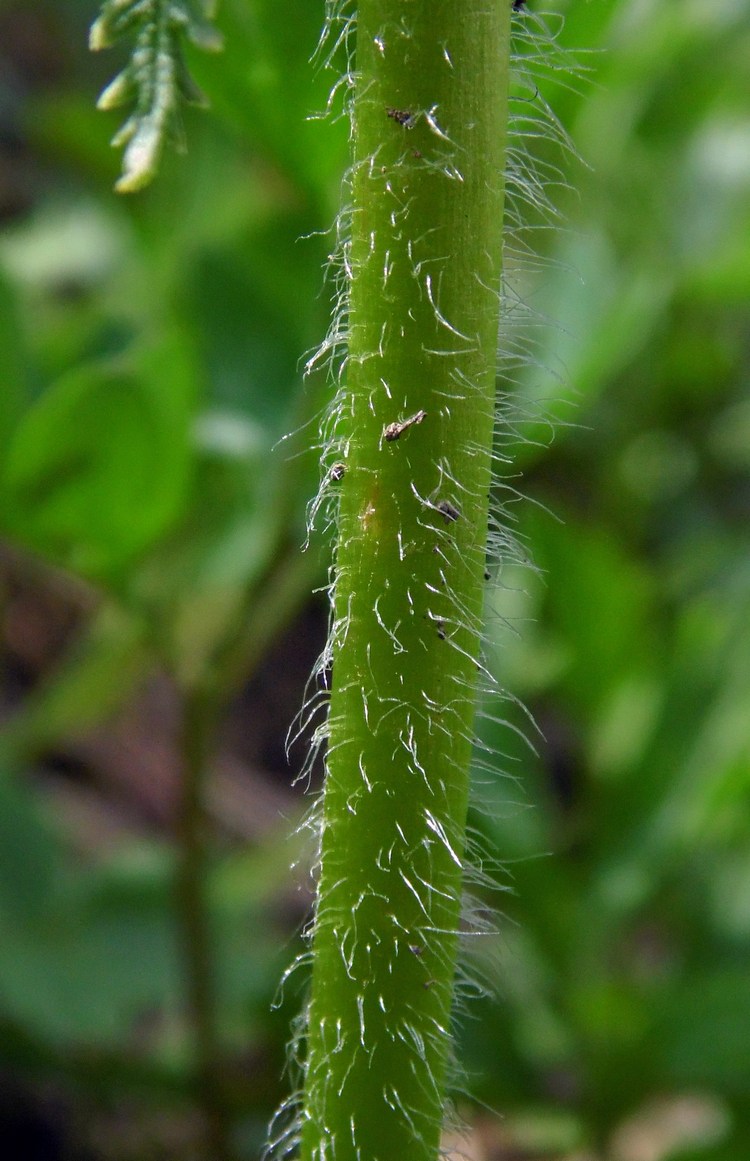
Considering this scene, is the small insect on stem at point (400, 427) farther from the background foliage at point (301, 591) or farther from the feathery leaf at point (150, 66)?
the background foliage at point (301, 591)

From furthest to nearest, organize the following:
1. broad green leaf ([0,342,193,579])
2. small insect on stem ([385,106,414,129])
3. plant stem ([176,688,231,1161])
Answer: plant stem ([176,688,231,1161])
broad green leaf ([0,342,193,579])
small insect on stem ([385,106,414,129])

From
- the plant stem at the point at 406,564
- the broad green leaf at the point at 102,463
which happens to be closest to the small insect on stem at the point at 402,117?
the plant stem at the point at 406,564

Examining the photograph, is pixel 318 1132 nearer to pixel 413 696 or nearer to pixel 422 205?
pixel 413 696

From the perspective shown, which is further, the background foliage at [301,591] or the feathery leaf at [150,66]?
the background foliage at [301,591]

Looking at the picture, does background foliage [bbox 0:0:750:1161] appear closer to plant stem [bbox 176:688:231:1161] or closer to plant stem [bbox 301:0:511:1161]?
plant stem [bbox 176:688:231:1161]

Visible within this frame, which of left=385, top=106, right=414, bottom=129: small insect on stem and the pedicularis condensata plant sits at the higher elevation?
left=385, top=106, right=414, bottom=129: small insect on stem

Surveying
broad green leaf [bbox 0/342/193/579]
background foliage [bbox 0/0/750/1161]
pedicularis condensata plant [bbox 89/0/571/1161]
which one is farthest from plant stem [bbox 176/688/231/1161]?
pedicularis condensata plant [bbox 89/0/571/1161]
